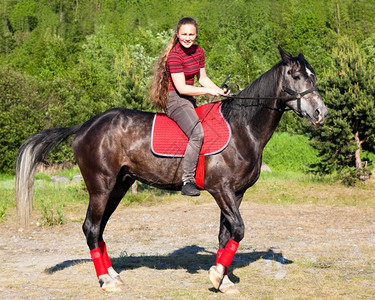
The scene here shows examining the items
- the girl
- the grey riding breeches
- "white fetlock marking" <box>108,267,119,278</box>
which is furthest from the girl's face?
"white fetlock marking" <box>108,267,119,278</box>


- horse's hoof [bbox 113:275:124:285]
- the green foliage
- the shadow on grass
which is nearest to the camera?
horse's hoof [bbox 113:275:124:285]

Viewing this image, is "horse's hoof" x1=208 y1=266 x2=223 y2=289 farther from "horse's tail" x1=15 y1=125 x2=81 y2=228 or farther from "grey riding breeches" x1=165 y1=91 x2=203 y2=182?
"horse's tail" x1=15 y1=125 x2=81 y2=228

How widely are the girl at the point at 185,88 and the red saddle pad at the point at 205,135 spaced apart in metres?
0.11

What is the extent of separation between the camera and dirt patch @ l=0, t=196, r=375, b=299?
673cm

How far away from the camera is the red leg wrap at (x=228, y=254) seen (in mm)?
6547

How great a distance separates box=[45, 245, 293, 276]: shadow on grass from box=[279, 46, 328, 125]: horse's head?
289 centimetres

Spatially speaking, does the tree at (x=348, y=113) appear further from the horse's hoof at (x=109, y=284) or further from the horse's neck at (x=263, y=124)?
the horse's hoof at (x=109, y=284)

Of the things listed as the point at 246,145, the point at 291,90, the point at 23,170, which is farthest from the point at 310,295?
the point at 23,170

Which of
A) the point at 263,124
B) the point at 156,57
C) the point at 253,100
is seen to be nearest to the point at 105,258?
the point at 263,124

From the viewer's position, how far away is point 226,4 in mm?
117938

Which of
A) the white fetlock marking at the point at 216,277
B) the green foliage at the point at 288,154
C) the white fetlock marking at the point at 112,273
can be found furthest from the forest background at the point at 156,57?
the white fetlock marking at the point at 216,277

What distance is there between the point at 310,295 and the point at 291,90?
2500 millimetres

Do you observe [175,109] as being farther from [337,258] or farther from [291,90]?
[337,258]

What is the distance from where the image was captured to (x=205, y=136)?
22.2 feet
